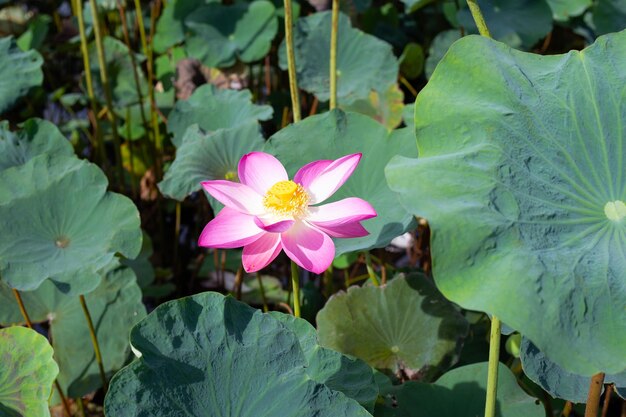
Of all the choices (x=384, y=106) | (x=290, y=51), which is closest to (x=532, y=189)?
(x=290, y=51)

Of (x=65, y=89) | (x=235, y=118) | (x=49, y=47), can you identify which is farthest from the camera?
(x=49, y=47)

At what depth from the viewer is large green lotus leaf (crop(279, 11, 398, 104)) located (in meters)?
2.09

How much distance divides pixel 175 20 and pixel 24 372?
160 cm

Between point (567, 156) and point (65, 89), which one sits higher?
point (567, 156)

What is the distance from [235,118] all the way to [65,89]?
1282 mm

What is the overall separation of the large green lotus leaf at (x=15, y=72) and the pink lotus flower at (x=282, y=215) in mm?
976

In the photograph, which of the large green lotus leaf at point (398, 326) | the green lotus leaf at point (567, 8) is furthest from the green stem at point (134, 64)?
the green lotus leaf at point (567, 8)

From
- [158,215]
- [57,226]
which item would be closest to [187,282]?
[158,215]

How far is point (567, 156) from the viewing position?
38.3 inches

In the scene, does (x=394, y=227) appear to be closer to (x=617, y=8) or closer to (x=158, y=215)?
(x=158, y=215)

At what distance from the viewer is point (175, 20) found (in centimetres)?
248

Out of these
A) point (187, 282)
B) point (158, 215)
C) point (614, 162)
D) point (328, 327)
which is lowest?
point (187, 282)

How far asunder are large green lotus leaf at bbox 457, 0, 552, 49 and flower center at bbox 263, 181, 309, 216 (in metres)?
1.44

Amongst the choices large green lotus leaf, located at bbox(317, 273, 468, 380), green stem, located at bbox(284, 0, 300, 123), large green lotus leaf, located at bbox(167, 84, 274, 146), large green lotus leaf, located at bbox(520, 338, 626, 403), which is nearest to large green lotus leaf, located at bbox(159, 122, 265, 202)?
green stem, located at bbox(284, 0, 300, 123)
